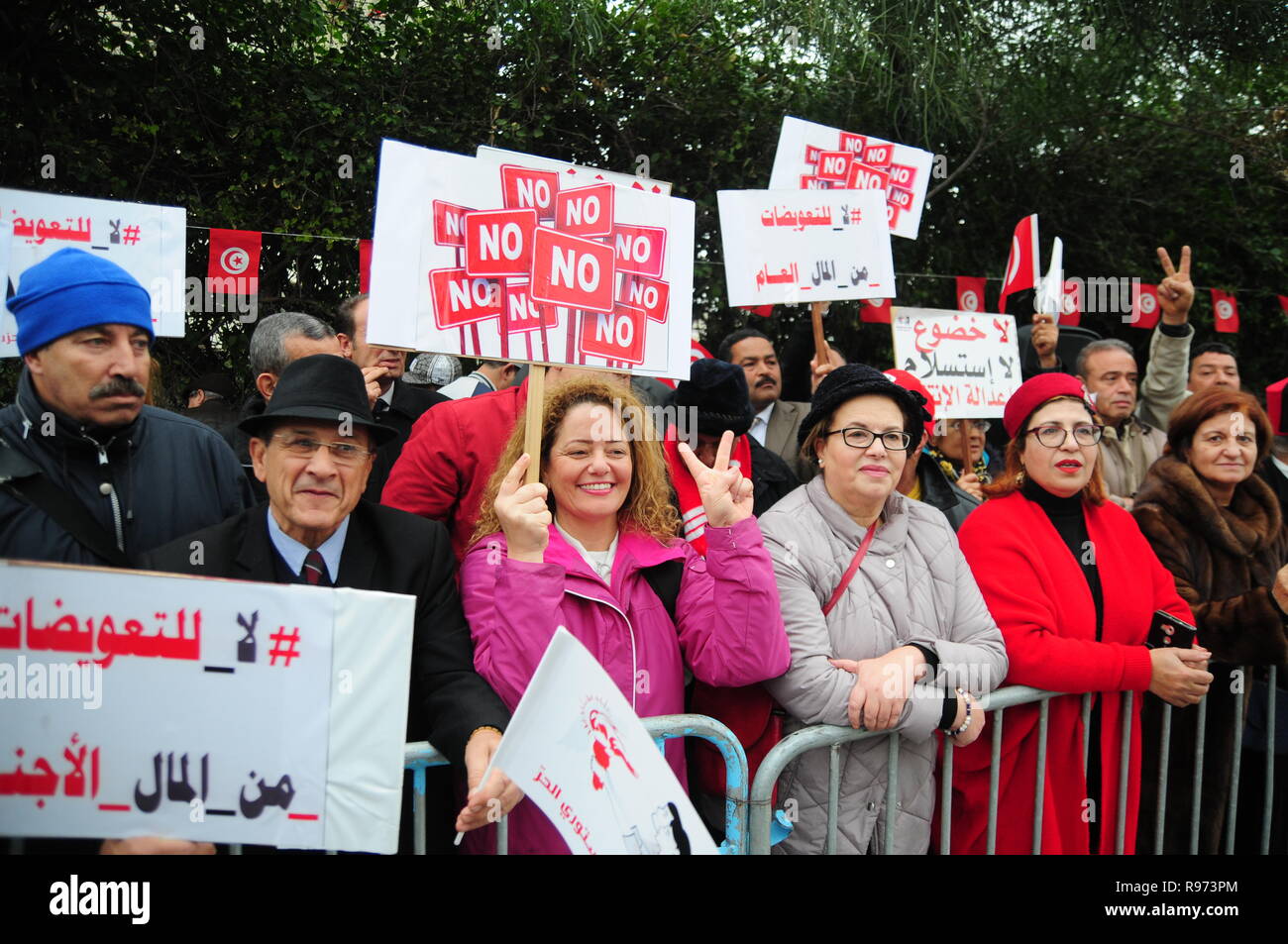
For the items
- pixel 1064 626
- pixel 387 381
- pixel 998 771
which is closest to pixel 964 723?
pixel 998 771

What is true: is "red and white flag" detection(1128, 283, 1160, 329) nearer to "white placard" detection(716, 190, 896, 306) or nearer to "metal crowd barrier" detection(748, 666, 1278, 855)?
"white placard" detection(716, 190, 896, 306)

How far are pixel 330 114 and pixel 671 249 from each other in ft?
17.8

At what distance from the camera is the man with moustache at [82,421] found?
2531 mm

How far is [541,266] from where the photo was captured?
2.89 metres

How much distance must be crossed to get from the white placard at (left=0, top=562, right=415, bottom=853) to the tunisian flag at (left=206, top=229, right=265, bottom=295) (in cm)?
516

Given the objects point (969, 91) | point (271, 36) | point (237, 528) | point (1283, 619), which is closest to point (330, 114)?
point (271, 36)

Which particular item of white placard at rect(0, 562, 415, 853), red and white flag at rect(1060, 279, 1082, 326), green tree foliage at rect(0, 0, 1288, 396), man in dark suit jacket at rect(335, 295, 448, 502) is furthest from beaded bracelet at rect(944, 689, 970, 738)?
red and white flag at rect(1060, 279, 1082, 326)

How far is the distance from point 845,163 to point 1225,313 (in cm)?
546

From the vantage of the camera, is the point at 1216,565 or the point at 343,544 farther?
the point at 1216,565

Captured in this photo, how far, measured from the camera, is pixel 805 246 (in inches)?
205

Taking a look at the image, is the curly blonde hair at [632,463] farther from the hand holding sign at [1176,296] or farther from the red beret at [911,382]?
the hand holding sign at [1176,296]

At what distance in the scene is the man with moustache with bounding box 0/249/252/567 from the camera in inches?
99.7

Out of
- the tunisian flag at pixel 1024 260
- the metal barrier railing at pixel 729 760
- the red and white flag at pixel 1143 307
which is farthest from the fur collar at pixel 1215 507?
the red and white flag at pixel 1143 307

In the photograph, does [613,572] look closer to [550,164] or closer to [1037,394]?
[550,164]
